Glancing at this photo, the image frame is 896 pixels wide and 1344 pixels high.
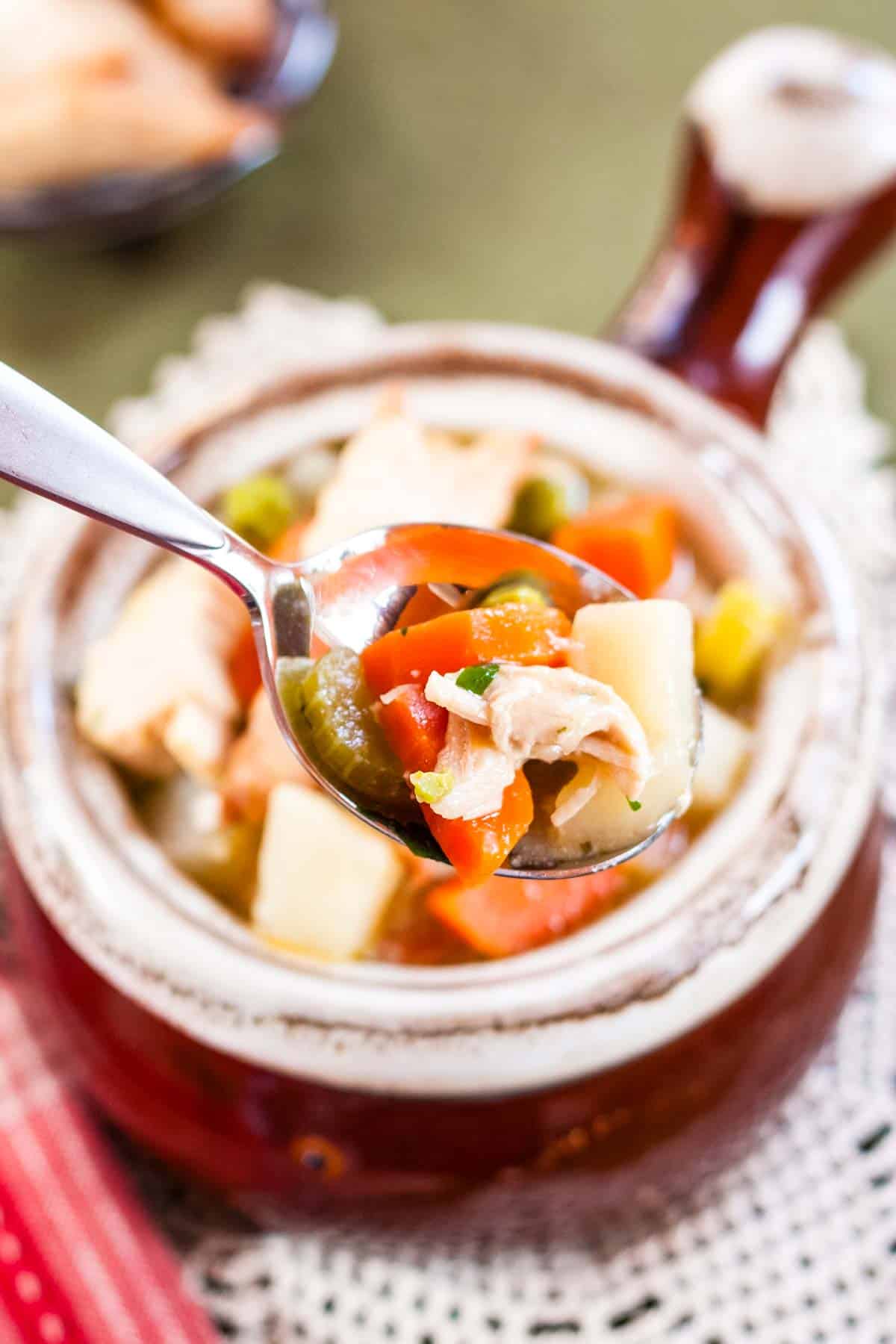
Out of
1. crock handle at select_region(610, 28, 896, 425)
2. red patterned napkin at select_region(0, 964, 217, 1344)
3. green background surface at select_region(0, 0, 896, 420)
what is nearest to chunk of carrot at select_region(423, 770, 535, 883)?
red patterned napkin at select_region(0, 964, 217, 1344)

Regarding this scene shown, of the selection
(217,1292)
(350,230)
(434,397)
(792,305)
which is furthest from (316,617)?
(350,230)

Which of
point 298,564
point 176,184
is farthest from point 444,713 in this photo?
point 176,184

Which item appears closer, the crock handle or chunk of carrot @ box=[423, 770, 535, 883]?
chunk of carrot @ box=[423, 770, 535, 883]

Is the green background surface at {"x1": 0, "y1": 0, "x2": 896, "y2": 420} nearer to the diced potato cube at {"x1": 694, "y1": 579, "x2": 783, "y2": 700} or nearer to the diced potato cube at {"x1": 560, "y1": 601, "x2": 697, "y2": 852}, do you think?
the diced potato cube at {"x1": 694, "y1": 579, "x2": 783, "y2": 700}

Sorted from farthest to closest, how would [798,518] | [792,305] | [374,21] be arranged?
[374,21] < [792,305] < [798,518]

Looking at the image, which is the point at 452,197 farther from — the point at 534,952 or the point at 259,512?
the point at 534,952

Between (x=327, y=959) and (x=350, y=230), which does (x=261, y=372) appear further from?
(x=350, y=230)
